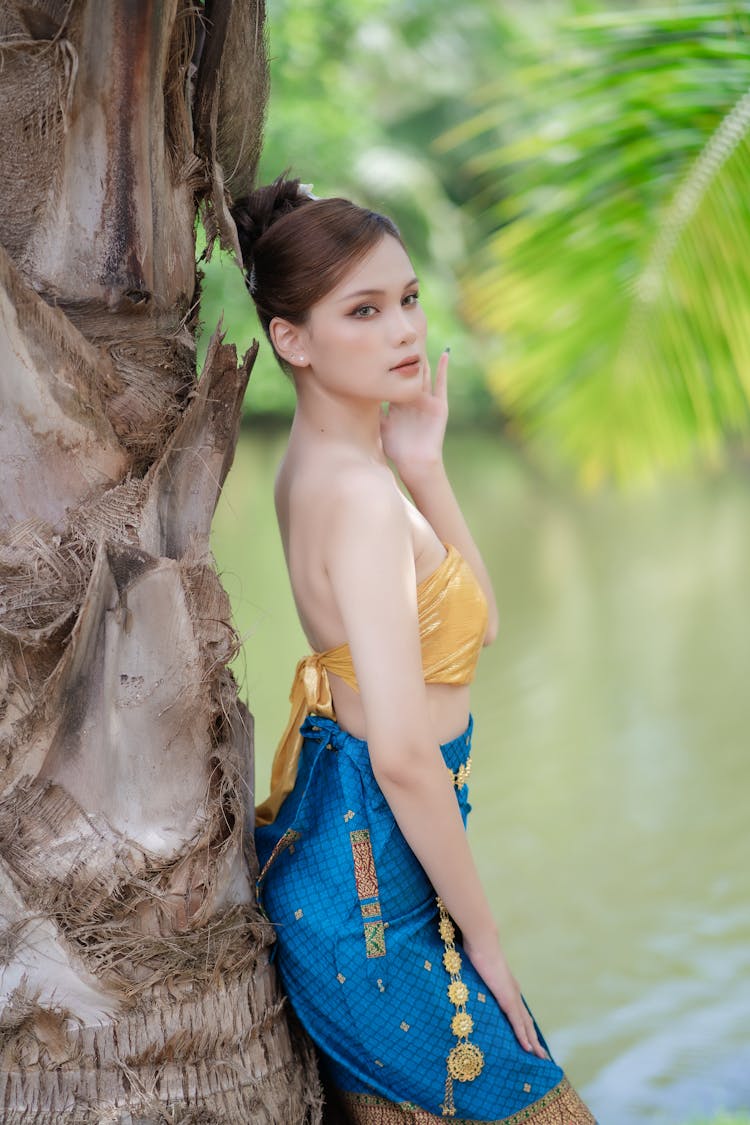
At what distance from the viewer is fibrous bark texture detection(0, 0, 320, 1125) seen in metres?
1.34

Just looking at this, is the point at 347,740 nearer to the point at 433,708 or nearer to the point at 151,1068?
the point at 433,708

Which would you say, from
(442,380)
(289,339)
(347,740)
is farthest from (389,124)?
(347,740)

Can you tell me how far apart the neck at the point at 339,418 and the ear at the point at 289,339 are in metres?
0.04

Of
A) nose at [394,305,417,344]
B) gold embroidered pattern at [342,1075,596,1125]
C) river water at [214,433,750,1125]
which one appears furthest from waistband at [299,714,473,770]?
nose at [394,305,417,344]

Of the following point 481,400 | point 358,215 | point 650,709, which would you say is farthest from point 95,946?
point 481,400

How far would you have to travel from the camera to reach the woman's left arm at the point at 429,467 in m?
1.83

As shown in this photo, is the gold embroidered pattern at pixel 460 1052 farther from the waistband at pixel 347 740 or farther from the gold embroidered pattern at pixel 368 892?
the waistband at pixel 347 740

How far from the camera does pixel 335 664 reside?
1597 mm

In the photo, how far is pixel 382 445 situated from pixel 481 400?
14.8 metres

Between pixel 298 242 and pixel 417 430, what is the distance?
38cm

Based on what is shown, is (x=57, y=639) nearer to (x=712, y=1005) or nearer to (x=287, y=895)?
(x=287, y=895)

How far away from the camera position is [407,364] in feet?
5.35

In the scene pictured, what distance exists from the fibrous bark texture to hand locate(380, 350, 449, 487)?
1.36ft

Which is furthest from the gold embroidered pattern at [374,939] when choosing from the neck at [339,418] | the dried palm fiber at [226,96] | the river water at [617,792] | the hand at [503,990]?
the dried palm fiber at [226,96]
